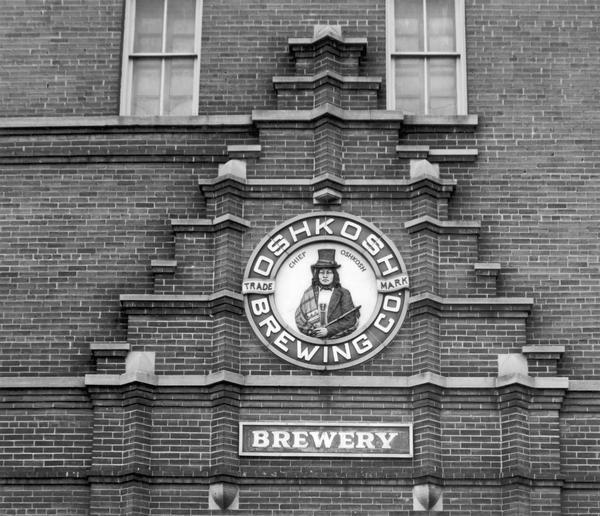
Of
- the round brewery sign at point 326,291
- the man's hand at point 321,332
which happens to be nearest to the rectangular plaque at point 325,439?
the round brewery sign at point 326,291

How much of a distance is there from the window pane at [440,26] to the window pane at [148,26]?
12.5ft

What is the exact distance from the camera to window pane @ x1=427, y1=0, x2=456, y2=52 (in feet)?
73.6

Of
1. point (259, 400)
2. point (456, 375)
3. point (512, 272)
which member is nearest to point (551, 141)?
point (512, 272)

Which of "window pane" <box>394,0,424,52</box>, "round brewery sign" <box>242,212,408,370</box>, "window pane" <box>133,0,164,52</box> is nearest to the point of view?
"round brewery sign" <box>242,212,408,370</box>

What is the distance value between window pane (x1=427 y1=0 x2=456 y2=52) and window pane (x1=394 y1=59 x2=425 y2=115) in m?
0.37

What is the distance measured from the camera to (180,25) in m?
22.6

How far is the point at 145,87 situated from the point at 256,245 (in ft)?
10.4

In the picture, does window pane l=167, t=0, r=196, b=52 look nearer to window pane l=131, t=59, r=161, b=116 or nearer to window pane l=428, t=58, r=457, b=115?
window pane l=131, t=59, r=161, b=116

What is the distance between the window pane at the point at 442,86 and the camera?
22.1 metres

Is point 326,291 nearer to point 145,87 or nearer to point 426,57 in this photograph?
point 426,57

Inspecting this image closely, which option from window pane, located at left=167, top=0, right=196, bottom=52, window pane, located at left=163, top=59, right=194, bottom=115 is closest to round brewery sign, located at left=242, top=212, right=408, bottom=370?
window pane, located at left=163, top=59, right=194, bottom=115

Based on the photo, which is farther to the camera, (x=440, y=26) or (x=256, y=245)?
(x=440, y=26)

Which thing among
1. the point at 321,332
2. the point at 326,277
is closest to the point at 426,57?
the point at 326,277

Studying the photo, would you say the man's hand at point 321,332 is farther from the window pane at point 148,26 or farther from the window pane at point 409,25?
the window pane at point 148,26
